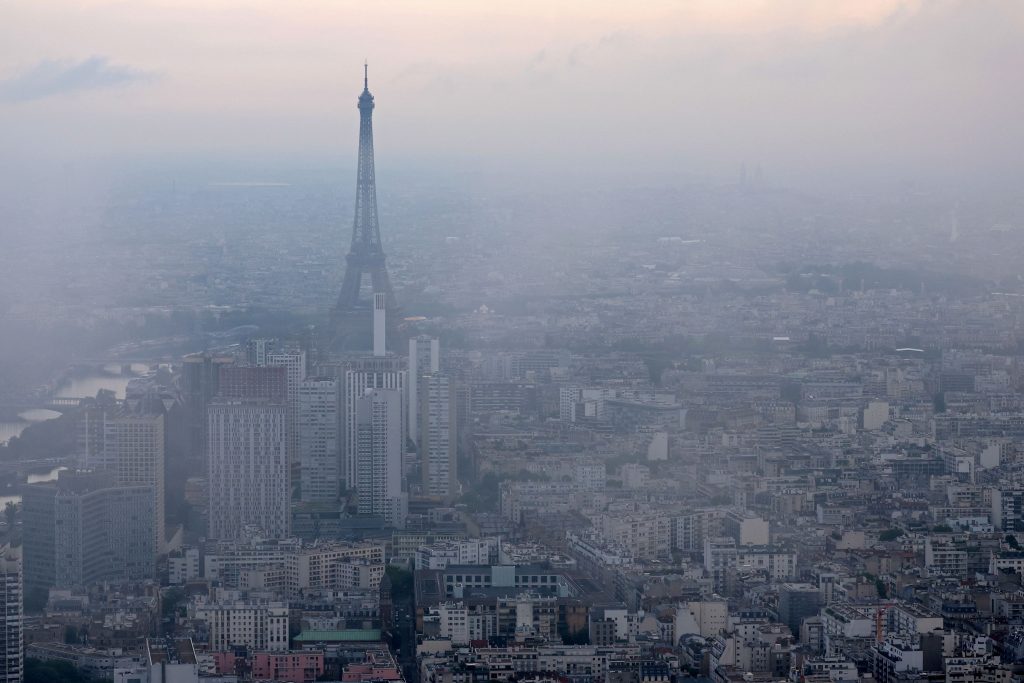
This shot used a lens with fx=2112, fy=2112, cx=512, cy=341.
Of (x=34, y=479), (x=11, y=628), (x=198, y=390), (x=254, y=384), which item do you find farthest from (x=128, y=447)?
(x=11, y=628)

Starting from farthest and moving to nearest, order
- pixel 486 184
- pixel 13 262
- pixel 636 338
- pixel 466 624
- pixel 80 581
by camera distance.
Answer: pixel 636 338 → pixel 486 184 → pixel 13 262 → pixel 80 581 → pixel 466 624

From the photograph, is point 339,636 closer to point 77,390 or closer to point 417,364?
point 77,390

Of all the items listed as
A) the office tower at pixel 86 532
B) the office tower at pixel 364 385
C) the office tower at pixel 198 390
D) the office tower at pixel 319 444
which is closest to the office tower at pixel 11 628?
the office tower at pixel 86 532

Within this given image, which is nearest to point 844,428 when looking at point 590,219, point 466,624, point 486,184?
point 486,184

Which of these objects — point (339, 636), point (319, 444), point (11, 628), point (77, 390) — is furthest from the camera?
point (77, 390)

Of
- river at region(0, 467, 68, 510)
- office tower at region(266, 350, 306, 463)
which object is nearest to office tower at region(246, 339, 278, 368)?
office tower at region(266, 350, 306, 463)

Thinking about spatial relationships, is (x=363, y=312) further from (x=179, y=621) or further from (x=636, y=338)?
(x=179, y=621)
